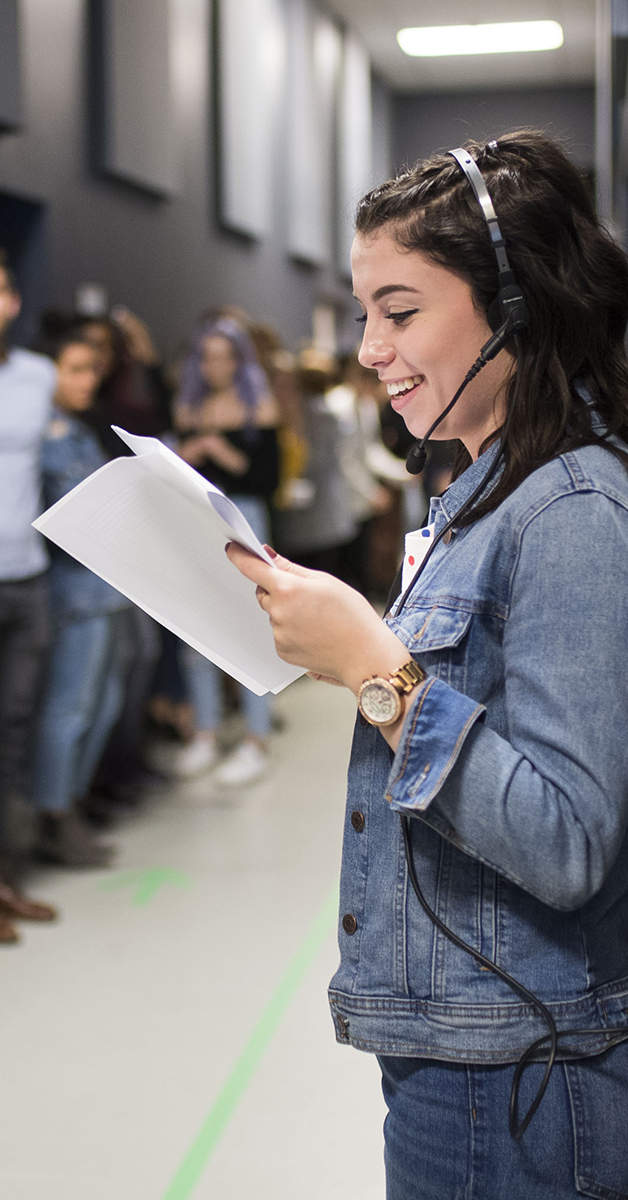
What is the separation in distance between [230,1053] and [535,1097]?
1858 millimetres

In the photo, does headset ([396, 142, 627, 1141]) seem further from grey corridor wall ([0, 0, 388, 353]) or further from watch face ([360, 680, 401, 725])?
grey corridor wall ([0, 0, 388, 353])

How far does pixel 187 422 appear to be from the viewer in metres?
4.61

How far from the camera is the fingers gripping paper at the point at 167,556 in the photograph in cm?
105

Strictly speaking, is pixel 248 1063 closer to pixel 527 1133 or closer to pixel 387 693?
pixel 527 1133

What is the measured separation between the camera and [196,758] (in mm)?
4680

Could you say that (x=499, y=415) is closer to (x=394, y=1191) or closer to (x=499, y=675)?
(x=499, y=675)

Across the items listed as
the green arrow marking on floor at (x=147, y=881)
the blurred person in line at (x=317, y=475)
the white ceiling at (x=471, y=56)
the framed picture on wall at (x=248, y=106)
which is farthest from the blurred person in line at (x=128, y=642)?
the white ceiling at (x=471, y=56)

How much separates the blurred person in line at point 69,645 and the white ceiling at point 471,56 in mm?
7709

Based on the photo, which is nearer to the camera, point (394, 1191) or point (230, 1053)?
point (394, 1191)

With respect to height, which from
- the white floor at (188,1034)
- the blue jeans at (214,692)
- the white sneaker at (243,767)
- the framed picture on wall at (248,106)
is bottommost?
the white sneaker at (243,767)

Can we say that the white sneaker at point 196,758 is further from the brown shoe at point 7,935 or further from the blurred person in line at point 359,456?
the blurred person in line at point 359,456

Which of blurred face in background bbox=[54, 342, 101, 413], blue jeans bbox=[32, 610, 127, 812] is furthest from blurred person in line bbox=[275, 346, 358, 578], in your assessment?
blue jeans bbox=[32, 610, 127, 812]

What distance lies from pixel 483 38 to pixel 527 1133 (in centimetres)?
1110

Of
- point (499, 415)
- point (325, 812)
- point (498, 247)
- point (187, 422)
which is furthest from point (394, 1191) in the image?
point (187, 422)
